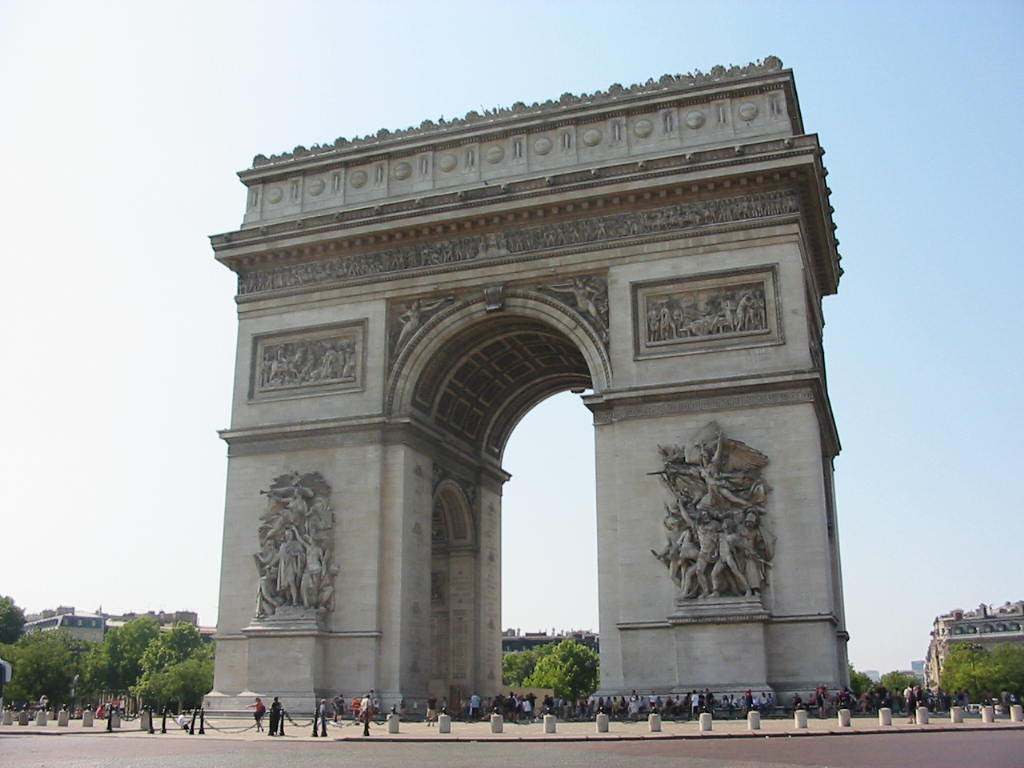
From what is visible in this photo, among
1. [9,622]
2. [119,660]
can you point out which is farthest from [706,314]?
[9,622]

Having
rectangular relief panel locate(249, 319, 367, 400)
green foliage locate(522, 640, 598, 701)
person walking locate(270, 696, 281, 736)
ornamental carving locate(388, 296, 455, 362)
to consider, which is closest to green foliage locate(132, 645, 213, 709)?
green foliage locate(522, 640, 598, 701)

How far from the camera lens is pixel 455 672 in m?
35.7

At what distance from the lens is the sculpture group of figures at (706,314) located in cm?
2897

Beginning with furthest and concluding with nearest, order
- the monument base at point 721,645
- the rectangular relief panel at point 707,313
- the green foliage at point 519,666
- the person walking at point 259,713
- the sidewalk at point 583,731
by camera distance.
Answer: the green foliage at point 519,666 → the rectangular relief panel at point 707,313 → the person walking at point 259,713 → the monument base at point 721,645 → the sidewalk at point 583,731

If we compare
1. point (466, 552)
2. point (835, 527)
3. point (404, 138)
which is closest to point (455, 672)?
point (466, 552)

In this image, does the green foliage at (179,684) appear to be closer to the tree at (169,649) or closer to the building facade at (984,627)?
the tree at (169,649)

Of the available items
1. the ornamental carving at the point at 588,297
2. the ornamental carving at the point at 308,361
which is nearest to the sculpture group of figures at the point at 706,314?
the ornamental carving at the point at 588,297

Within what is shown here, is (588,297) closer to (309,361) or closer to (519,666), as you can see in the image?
(309,361)

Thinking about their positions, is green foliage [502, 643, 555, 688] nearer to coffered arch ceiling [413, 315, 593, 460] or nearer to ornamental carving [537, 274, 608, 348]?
coffered arch ceiling [413, 315, 593, 460]

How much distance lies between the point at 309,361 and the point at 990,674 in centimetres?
7754

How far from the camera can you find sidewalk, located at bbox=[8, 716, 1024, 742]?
2170 centimetres

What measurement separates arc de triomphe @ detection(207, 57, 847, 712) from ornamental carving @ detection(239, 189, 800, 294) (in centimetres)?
6

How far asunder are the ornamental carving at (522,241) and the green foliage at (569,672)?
56560mm

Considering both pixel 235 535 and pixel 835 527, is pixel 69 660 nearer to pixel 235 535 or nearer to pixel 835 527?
pixel 235 535
